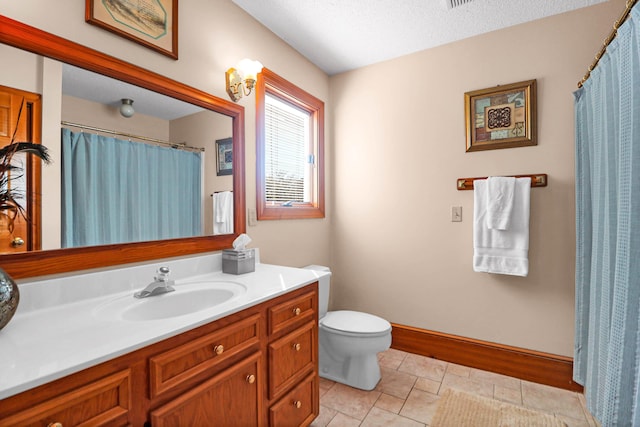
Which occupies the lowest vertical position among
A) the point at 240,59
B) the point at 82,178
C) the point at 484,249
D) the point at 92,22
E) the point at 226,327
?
the point at 226,327

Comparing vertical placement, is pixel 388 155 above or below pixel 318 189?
above

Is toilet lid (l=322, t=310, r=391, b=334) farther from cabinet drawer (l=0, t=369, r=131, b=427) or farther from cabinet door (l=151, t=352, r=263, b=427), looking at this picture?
cabinet drawer (l=0, t=369, r=131, b=427)

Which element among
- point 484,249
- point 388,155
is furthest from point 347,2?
point 484,249

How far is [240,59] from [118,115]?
0.88 meters

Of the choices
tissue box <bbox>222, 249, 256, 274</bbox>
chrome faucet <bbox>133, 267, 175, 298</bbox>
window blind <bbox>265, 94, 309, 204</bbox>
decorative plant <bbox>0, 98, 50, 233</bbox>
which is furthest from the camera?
window blind <bbox>265, 94, 309, 204</bbox>

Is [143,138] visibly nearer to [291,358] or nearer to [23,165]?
[23,165]

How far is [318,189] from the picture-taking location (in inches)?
106

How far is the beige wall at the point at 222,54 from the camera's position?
1.18 metres

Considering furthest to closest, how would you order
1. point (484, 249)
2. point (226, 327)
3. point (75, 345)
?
point (484, 249), point (226, 327), point (75, 345)

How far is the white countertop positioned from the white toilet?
2.73 ft

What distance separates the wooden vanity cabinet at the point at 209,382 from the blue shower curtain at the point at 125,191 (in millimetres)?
649

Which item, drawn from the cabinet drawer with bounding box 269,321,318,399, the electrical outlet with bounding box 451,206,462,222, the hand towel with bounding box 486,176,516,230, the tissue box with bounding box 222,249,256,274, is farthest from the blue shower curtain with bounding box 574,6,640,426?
the tissue box with bounding box 222,249,256,274

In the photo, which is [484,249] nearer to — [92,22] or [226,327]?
[226,327]

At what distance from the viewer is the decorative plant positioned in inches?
39.3
